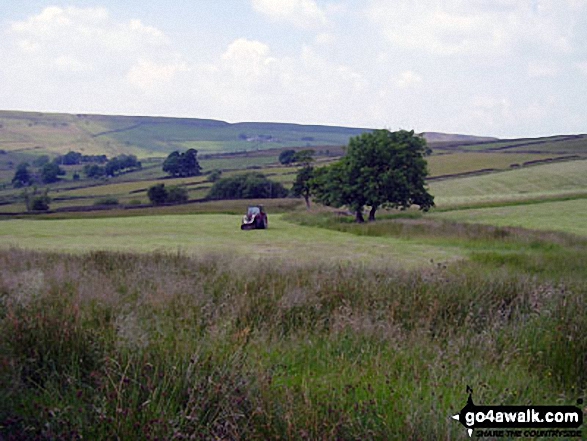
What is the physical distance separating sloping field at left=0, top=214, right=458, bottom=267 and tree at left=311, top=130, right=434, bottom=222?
6.85 metres

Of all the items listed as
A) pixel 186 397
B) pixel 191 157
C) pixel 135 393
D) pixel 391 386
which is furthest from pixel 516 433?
pixel 191 157

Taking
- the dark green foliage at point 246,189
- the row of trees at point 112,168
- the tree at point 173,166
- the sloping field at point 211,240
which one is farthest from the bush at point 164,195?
the row of trees at point 112,168

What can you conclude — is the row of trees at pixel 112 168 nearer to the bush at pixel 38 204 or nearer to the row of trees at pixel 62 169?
the row of trees at pixel 62 169

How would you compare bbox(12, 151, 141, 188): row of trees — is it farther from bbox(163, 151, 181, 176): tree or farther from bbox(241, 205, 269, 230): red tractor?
bbox(241, 205, 269, 230): red tractor

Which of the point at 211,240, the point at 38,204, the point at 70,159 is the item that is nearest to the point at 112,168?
the point at 70,159

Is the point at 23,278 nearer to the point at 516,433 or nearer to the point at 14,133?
the point at 516,433

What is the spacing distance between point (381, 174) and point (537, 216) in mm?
12439

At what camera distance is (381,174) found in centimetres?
4544

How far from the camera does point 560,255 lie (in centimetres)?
2109

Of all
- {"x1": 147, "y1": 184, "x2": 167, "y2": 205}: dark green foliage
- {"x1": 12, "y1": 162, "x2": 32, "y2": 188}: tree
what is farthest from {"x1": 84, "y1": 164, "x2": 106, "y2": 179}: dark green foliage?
{"x1": 147, "y1": 184, "x2": 167, "y2": 205}: dark green foliage

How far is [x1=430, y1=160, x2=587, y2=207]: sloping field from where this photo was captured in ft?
204

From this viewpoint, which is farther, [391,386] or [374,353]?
[374,353]

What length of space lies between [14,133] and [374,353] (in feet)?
671

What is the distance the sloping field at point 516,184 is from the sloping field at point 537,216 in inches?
304
